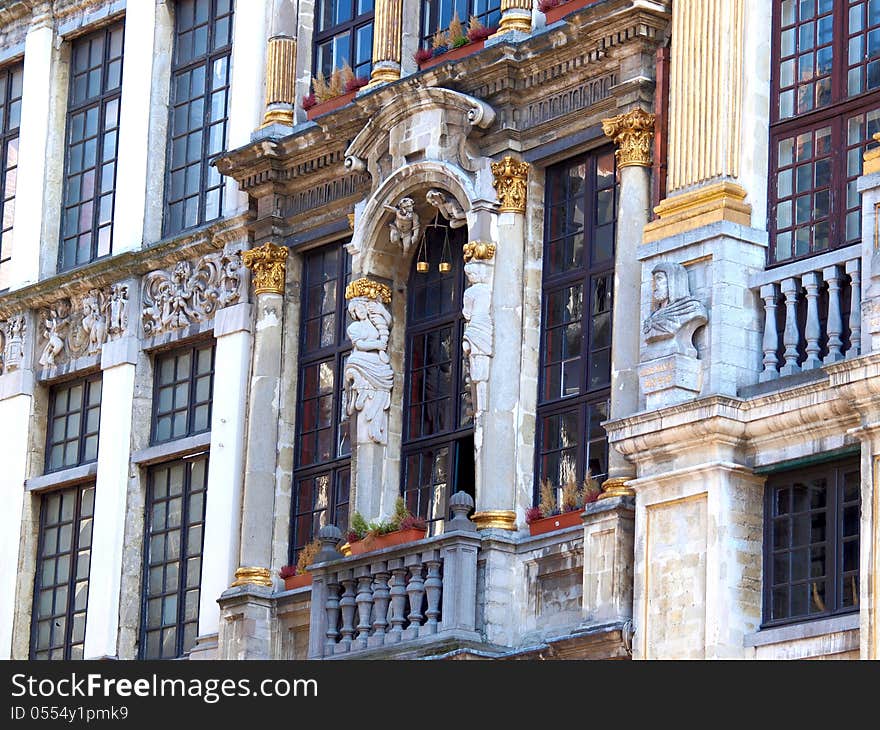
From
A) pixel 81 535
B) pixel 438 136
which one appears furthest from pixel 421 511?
pixel 81 535

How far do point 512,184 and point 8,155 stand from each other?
10190mm

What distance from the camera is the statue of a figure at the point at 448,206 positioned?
31.5 meters

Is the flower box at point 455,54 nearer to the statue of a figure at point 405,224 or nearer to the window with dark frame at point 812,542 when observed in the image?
the statue of a figure at point 405,224

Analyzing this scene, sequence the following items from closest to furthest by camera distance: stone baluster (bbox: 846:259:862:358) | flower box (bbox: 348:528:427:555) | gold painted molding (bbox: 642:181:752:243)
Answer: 1. stone baluster (bbox: 846:259:862:358)
2. gold painted molding (bbox: 642:181:752:243)
3. flower box (bbox: 348:528:427:555)

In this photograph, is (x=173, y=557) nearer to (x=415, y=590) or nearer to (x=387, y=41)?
(x=415, y=590)

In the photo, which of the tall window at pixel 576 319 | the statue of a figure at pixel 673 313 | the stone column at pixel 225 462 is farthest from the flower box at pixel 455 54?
the statue of a figure at pixel 673 313

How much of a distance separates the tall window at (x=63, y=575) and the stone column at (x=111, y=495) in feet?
1.53

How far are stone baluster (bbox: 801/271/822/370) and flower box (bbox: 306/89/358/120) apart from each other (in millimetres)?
8033

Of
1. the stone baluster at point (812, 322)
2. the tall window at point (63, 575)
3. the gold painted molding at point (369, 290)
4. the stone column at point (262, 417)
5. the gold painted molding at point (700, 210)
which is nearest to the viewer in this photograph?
the stone baluster at point (812, 322)

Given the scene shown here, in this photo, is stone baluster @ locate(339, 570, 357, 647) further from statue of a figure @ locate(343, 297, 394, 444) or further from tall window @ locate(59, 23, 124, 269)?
tall window @ locate(59, 23, 124, 269)

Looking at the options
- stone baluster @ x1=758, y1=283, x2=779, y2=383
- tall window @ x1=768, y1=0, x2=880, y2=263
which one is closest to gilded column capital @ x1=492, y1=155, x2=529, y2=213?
tall window @ x1=768, y1=0, x2=880, y2=263

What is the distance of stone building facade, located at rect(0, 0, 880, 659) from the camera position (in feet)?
89.4

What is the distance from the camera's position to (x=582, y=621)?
2864cm

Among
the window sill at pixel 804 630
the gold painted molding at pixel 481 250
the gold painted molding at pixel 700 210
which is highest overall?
the gold painted molding at pixel 481 250
